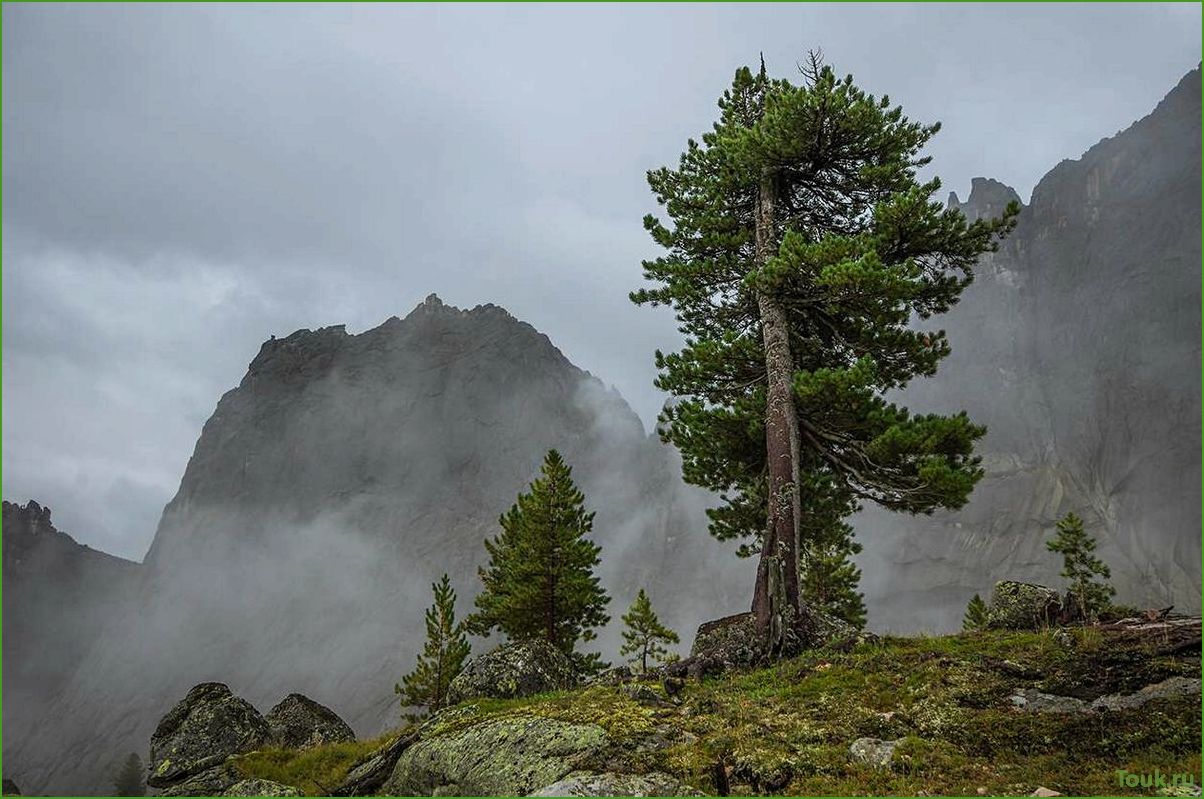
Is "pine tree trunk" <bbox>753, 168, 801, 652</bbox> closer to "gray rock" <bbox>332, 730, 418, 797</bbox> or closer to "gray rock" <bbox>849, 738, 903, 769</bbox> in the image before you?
"gray rock" <bbox>849, 738, 903, 769</bbox>

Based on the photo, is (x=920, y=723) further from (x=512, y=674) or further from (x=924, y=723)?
(x=512, y=674)

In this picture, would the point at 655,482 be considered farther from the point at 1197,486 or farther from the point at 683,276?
the point at 683,276

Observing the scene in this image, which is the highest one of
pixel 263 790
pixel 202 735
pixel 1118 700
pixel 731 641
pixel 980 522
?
pixel 980 522

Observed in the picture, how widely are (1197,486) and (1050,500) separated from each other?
23.5 metres

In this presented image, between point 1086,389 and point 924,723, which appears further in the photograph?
point 1086,389

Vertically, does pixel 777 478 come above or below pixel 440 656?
above

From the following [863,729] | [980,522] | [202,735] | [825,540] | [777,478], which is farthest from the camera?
[980,522]

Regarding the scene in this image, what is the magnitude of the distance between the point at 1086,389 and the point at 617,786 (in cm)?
15093

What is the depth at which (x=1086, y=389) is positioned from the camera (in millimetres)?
127938

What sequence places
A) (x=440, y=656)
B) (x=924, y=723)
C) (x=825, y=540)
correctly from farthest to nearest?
1. (x=440, y=656)
2. (x=825, y=540)
3. (x=924, y=723)

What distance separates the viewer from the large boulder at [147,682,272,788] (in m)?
17.5

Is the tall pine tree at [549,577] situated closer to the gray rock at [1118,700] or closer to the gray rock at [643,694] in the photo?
the gray rock at [643,694]

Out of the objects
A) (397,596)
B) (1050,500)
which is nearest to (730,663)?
(1050,500)

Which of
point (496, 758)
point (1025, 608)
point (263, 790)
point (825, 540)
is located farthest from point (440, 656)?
Result: point (1025, 608)
